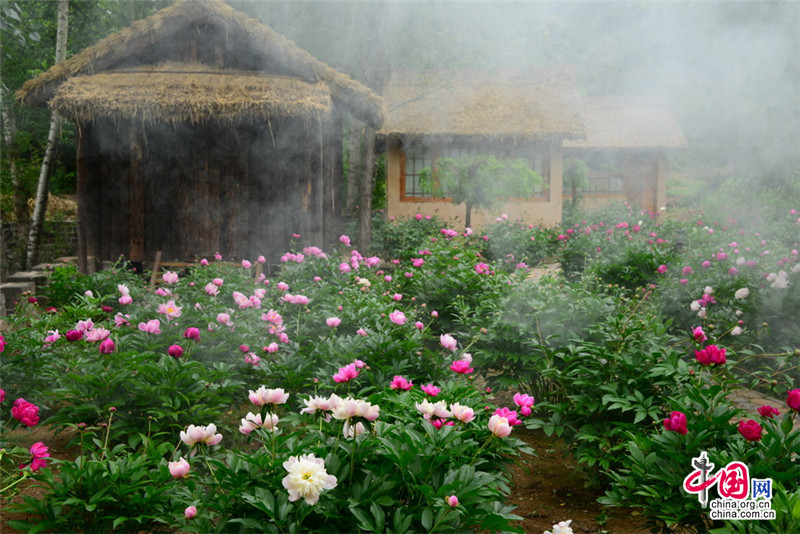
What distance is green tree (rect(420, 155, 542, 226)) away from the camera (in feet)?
28.6

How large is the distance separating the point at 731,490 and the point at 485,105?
385 inches

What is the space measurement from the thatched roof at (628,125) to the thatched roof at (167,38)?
7.40m

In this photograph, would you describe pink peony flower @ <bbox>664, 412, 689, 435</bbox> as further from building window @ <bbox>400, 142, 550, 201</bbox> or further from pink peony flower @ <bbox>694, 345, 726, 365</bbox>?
building window @ <bbox>400, 142, 550, 201</bbox>

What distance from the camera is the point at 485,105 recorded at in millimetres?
10547

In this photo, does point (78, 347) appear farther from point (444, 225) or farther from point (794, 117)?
point (444, 225)

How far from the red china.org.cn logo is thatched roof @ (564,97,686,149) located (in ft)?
35.5

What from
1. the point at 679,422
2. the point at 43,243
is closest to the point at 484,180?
the point at 43,243

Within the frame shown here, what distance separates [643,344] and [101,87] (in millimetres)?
4694

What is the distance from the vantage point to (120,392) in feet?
7.20

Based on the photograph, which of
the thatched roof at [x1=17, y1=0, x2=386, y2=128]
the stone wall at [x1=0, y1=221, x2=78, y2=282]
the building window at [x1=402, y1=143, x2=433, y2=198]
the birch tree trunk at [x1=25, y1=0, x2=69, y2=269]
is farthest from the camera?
the building window at [x1=402, y1=143, x2=433, y2=198]

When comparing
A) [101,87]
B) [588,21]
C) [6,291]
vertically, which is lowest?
[6,291]

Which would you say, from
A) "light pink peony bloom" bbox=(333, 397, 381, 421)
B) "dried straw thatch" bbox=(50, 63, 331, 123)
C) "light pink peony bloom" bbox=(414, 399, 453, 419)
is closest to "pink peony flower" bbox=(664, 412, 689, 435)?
"light pink peony bloom" bbox=(414, 399, 453, 419)

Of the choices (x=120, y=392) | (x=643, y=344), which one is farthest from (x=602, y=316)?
(x=120, y=392)

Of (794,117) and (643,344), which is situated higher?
(794,117)
